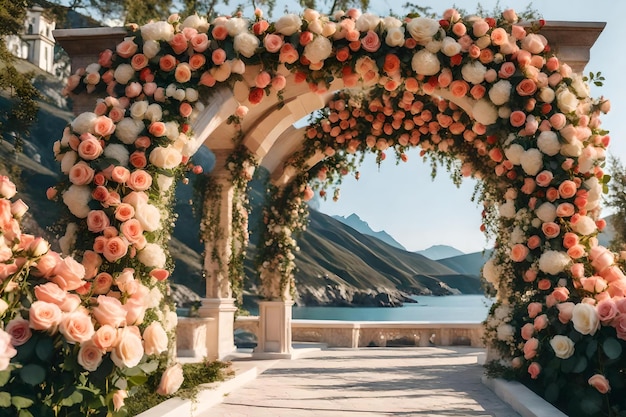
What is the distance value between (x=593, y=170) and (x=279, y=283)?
5712 millimetres

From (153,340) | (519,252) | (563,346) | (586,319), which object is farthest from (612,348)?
(153,340)

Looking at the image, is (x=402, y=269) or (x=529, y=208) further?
(x=402, y=269)

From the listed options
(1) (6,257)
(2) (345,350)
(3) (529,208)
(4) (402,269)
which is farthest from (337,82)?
(4) (402,269)

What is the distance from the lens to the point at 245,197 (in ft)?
32.5

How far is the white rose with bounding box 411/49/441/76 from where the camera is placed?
19.1 feet

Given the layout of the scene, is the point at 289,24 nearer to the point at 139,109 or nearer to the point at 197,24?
the point at 197,24

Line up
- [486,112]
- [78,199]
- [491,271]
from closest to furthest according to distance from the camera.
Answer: [78,199] < [486,112] < [491,271]

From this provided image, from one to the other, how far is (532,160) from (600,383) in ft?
7.40

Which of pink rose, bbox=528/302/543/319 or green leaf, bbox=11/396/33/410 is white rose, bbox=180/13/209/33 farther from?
pink rose, bbox=528/302/543/319

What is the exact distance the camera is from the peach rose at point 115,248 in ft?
16.7

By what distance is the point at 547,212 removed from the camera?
565 centimetres

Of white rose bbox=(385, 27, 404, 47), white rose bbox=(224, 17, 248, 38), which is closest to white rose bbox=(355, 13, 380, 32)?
white rose bbox=(385, 27, 404, 47)

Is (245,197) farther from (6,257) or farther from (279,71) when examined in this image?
(6,257)

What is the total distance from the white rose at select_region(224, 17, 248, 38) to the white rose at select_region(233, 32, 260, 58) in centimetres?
8
